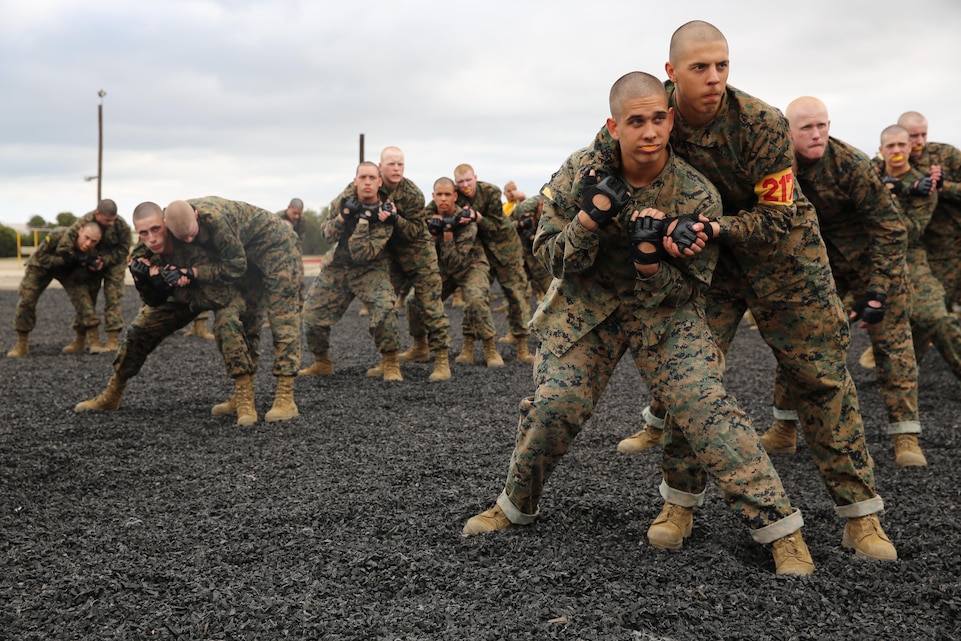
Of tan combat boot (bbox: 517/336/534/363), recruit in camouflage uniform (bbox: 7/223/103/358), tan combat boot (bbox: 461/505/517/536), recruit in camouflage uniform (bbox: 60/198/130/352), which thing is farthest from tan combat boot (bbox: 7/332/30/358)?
tan combat boot (bbox: 461/505/517/536)

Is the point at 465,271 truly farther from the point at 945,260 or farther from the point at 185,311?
the point at 945,260

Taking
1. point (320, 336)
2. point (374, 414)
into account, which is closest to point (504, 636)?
point (374, 414)

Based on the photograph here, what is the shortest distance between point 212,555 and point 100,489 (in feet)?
4.61

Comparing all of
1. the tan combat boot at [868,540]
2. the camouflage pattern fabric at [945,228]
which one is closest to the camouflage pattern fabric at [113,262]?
the camouflage pattern fabric at [945,228]

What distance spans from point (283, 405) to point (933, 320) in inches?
185

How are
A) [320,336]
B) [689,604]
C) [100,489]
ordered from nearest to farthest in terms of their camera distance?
[689,604]
[100,489]
[320,336]

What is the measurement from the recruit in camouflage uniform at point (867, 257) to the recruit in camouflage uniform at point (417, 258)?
379 centimetres

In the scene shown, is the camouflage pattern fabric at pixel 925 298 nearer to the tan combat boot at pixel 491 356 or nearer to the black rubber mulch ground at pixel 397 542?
the black rubber mulch ground at pixel 397 542

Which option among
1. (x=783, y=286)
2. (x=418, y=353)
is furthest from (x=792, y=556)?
(x=418, y=353)

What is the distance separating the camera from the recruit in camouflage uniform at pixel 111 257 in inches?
→ 406

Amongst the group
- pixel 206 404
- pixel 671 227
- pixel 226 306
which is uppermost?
pixel 671 227

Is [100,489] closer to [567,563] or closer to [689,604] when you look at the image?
[567,563]

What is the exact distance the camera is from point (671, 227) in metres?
2.90

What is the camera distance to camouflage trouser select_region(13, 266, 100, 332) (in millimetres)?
10086
